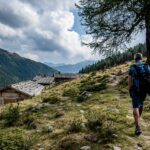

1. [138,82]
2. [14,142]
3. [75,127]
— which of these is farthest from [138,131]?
[14,142]

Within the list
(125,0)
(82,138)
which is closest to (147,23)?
(125,0)

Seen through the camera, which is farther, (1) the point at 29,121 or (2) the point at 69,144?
(1) the point at 29,121

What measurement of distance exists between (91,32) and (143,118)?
13397 millimetres

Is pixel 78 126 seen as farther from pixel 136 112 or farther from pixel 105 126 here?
pixel 136 112

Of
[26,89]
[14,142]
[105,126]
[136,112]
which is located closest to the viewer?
[14,142]

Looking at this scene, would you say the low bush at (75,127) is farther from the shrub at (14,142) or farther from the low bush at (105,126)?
the shrub at (14,142)

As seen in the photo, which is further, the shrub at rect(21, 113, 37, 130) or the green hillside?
the shrub at rect(21, 113, 37, 130)

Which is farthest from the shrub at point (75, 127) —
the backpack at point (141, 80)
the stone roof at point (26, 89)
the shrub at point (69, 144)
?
the stone roof at point (26, 89)

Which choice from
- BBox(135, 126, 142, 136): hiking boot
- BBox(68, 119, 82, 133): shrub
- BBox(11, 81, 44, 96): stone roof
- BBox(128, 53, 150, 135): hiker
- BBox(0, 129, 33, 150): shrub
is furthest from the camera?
BBox(11, 81, 44, 96): stone roof

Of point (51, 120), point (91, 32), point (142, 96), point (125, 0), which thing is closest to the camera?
point (142, 96)

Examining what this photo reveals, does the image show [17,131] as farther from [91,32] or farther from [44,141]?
[91,32]

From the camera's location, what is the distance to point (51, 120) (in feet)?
47.9

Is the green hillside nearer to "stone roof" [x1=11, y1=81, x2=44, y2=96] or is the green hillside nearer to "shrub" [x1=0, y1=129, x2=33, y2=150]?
"shrub" [x1=0, y1=129, x2=33, y2=150]

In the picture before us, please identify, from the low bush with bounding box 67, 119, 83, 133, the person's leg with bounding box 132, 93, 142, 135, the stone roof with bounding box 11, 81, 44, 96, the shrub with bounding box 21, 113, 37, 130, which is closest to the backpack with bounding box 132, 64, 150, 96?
the person's leg with bounding box 132, 93, 142, 135
